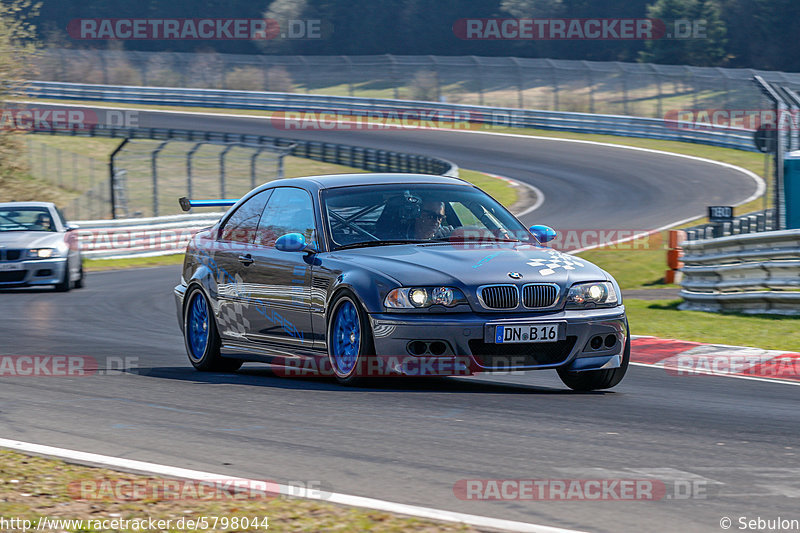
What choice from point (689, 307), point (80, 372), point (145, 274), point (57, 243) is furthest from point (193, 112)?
point (80, 372)

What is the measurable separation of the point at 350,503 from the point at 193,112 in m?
54.0

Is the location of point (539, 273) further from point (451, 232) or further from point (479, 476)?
point (479, 476)

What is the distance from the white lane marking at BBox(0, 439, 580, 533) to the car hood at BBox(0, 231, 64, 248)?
1271 centimetres

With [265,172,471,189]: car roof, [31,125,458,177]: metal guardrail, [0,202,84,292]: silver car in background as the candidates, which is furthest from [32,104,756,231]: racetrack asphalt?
[265,172,471,189]: car roof

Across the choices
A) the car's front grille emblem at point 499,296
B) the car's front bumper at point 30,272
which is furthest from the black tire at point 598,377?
the car's front bumper at point 30,272

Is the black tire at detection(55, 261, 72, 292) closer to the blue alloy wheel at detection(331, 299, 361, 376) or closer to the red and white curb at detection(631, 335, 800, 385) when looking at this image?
the red and white curb at detection(631, 335, 800, 385)

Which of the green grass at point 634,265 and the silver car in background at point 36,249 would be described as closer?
the silver car in background at point 36,249

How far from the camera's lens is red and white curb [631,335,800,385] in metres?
9.50

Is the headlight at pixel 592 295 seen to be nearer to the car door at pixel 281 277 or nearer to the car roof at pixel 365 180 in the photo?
the car roof at pixel 365 180

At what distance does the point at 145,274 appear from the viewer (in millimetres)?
23016

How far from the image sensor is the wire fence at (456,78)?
4669 cm

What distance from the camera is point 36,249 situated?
60.0 ft

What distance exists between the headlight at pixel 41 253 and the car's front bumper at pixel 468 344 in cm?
1208

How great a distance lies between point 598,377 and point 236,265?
297 cm
